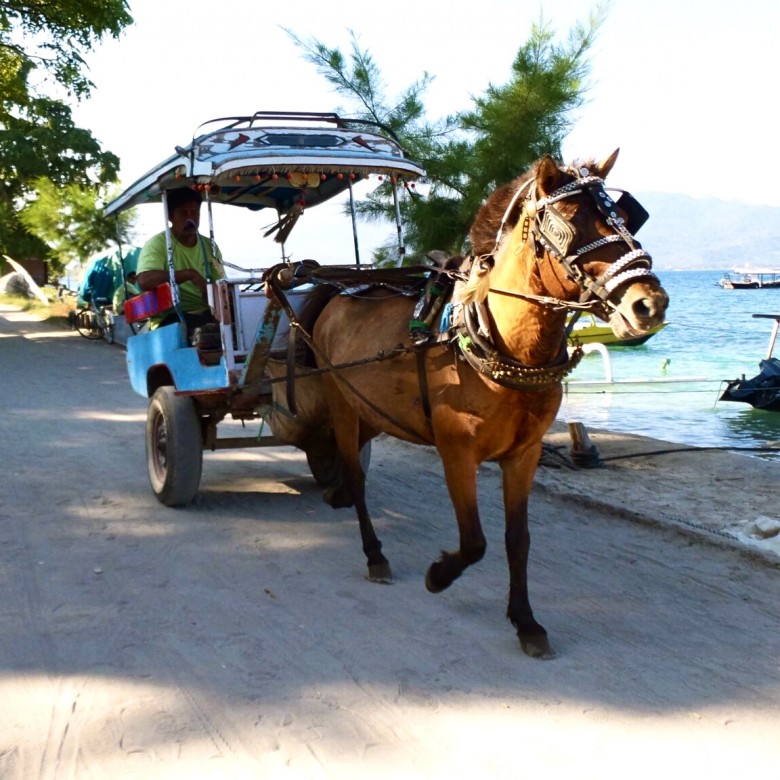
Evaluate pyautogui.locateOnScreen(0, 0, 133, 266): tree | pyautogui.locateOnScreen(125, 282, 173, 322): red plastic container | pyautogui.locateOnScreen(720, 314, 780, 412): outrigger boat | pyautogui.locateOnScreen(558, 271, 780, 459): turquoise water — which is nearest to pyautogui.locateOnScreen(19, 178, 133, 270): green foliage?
pyautogui.locateOnScreen(0, 0, 133, 266): tree

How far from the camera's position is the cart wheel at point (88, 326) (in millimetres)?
22594

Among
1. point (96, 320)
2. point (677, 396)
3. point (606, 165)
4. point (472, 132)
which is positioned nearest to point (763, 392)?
point (677, 396)

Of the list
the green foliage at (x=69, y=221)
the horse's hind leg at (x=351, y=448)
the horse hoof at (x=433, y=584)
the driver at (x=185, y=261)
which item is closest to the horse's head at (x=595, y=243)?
the horse hoof at (x=433, y=584)

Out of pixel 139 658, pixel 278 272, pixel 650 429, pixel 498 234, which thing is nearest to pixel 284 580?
pixel 139 658

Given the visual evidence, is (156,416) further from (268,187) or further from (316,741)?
(316,741)

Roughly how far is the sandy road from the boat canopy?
2.36m

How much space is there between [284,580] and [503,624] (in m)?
1.36

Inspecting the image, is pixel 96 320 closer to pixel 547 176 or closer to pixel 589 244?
pixel 547 176

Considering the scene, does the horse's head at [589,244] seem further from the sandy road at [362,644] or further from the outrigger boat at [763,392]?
the outrigger boat at [763,392]

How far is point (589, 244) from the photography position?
3699mm

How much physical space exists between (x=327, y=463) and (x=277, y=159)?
101 inches

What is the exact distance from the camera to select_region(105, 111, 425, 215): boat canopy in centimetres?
590

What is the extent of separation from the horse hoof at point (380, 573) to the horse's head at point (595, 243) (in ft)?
7.32

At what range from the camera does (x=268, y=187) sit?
732 centimetres
